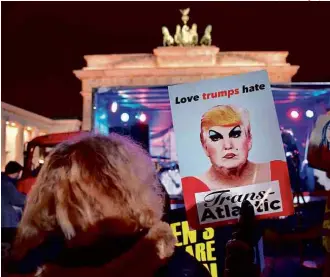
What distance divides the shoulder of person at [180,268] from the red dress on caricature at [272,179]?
0.84 m

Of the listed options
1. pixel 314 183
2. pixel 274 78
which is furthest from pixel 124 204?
pixel 274 78

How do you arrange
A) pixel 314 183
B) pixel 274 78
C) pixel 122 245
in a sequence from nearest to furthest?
pixel 122 245
pixel 314 183
pixel 274 78

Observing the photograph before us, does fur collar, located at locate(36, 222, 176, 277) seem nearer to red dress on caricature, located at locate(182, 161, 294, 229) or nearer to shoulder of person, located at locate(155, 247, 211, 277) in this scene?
shoulder of person, located at locate(155, 247, 211, 277)

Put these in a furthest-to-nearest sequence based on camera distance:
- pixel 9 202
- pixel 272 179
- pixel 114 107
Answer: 1. pixel 114 107
2. pixel 9 202
3. pixel 272 179

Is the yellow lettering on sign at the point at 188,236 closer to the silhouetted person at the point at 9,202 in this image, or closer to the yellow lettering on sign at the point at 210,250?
the yellow lettering on sign at the point at 210,250

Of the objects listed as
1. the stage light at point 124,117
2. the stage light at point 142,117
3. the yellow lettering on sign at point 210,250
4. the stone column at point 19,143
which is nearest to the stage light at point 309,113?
the stage light at point 142,117

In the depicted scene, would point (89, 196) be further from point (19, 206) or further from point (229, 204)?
point (19, 206)

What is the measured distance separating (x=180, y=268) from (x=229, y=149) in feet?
3.55

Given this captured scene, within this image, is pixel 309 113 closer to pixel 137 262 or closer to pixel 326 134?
pixel 326 134

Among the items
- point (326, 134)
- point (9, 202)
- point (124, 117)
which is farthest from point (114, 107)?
point (326, 134)

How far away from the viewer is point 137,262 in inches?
68.7

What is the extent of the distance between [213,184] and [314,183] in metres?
5.83

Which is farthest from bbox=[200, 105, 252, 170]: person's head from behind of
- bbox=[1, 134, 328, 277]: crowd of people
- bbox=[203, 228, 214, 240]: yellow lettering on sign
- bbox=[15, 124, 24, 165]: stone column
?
bbox=[15, 124, 24, 165]: stone column

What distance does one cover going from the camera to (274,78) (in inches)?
1495
